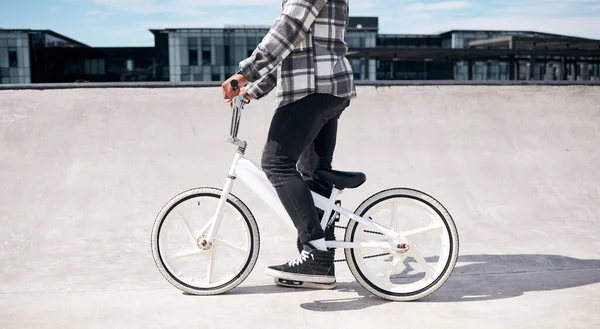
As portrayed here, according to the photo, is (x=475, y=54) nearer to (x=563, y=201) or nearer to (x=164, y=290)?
(x=563, y=201)

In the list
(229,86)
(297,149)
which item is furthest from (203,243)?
(229,86)

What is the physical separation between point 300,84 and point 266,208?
8.31ft

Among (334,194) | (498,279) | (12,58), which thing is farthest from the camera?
(12,58)

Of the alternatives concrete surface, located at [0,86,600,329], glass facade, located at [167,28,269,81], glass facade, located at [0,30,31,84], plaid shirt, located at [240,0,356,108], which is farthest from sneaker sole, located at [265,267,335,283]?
glass facade, located at [0,30,31,84]

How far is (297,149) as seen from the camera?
11.6 ft

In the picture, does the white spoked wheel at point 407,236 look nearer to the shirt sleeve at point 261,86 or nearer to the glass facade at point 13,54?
the shirt sleeve at point 261,86

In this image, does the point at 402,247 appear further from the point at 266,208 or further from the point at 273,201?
the point at 266,208

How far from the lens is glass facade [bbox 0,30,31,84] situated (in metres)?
81.6

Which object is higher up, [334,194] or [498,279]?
[334,194]

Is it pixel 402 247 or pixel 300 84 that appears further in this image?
pixel 402 247

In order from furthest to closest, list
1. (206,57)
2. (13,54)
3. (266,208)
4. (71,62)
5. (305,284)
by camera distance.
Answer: (71,62) → (206,57) → (13,54) → (266,208) → (305,284)

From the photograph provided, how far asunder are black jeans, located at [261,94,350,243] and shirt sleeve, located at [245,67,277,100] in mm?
266

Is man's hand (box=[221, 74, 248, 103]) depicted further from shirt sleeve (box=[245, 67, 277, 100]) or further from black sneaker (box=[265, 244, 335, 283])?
black sneaker (box=[265, 244, 335, 283])

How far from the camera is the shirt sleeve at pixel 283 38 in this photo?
338cm
